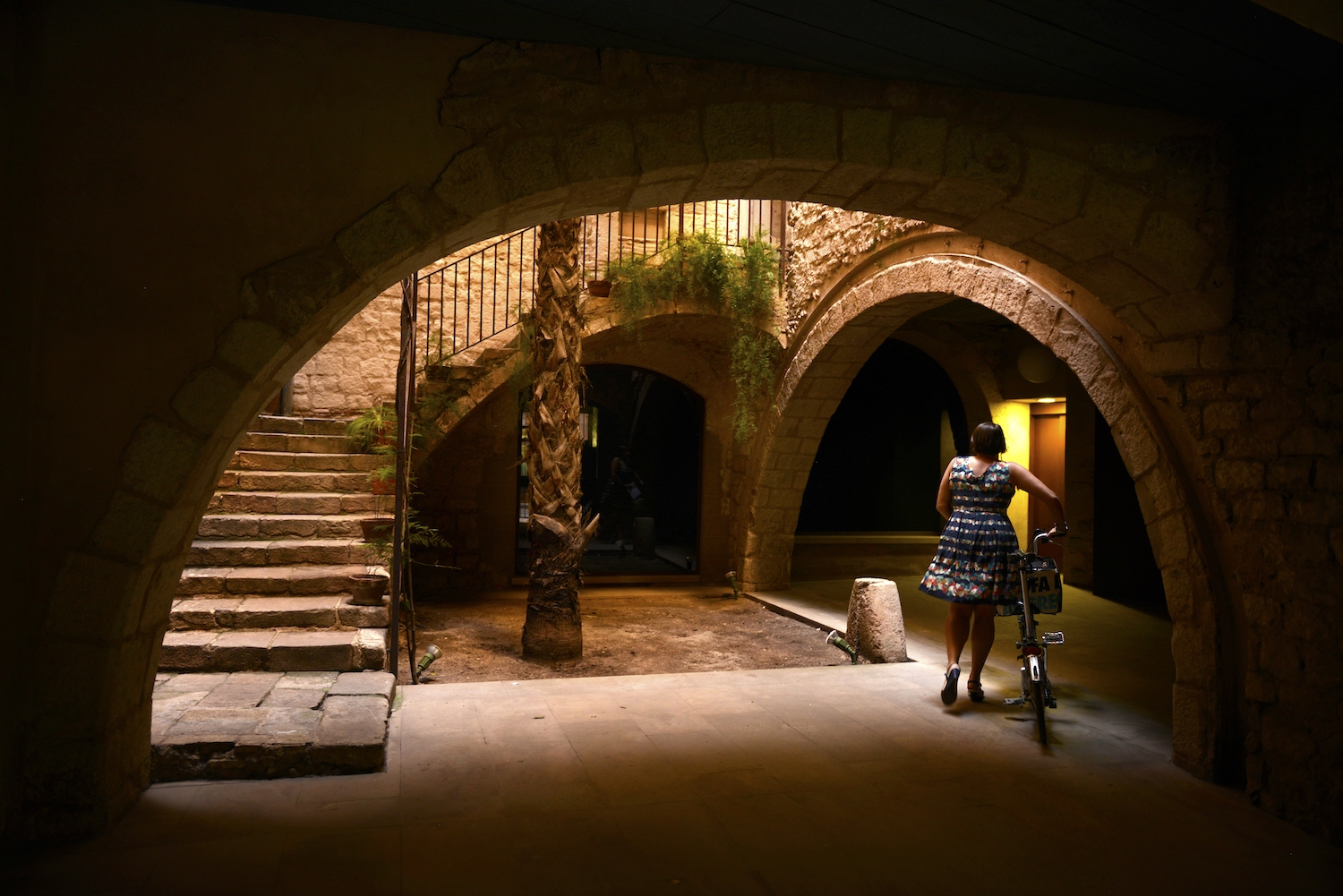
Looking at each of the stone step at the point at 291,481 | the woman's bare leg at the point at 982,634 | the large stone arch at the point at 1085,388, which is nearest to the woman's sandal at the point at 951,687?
the woman's bare leg at the point at 982,634

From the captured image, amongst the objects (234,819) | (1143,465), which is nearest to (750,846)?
(234,819)

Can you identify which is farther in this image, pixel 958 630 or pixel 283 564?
pixel 283 564

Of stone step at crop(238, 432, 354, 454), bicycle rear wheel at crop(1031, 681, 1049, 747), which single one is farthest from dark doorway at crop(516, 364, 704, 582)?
bicycle rear wheel at crop(1031, 681, 1049, 747)

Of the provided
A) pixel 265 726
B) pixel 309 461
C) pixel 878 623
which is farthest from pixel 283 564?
pixel 878 623

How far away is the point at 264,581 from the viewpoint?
480cm

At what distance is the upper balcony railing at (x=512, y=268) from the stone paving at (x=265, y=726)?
13.2 feet

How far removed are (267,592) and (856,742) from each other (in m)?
3.19

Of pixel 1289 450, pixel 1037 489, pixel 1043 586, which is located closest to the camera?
pixel 1289 450

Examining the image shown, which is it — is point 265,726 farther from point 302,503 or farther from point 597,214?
point 302,503

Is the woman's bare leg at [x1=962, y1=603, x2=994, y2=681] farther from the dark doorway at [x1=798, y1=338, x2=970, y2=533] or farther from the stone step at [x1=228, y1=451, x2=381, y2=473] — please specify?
the dark doorway at [x1=798, y1=338, x2=970, y2=533]

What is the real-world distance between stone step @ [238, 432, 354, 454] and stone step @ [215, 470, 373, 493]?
1.08ft

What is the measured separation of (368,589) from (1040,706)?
3381 millimetres

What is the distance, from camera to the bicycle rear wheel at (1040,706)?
3.82 m

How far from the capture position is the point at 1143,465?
12.9 feet
